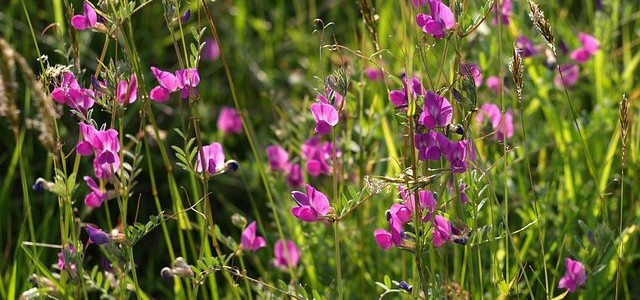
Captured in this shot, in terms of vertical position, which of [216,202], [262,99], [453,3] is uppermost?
[453,3]

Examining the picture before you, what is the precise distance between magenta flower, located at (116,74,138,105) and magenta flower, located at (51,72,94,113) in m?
0.04

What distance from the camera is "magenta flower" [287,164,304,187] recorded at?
7.37ft

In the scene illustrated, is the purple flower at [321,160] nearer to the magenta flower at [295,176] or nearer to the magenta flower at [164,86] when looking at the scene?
the magenta flower at [295,176]

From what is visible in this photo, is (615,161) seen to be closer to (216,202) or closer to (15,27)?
(216,202)

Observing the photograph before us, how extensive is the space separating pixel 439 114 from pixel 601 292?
83 centimetres

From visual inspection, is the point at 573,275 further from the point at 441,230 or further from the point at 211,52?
the point at 211,52

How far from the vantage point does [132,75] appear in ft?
5.06

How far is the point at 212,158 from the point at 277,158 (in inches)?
27.9

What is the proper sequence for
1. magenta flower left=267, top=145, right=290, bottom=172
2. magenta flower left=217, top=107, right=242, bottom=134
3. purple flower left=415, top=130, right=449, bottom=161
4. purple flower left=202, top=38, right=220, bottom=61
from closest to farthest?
purple flower left=415, top=130, right=449, bottom=161 < magenta flower left=267, top=145, right=290, bottom=172 < magenta flower left=217, top=107, right=242, bottom=134 < purple flower left=202, top=38, right=220, bottom=61

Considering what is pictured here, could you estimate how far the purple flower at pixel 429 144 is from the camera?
4.45 ft

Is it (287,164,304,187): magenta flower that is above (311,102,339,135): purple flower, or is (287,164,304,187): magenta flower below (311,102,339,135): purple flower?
below

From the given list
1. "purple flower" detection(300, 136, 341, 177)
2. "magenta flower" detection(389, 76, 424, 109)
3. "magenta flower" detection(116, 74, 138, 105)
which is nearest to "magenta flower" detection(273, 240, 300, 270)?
"purple flower" detection(300, 136, 341, 177)

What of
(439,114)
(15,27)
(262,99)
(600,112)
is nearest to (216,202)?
(262,99)

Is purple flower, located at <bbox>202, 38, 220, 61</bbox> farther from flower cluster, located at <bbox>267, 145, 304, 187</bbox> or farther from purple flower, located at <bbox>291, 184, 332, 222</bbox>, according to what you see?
purple flower, located at <bbox>291, 184, 332, 222</bbox>
